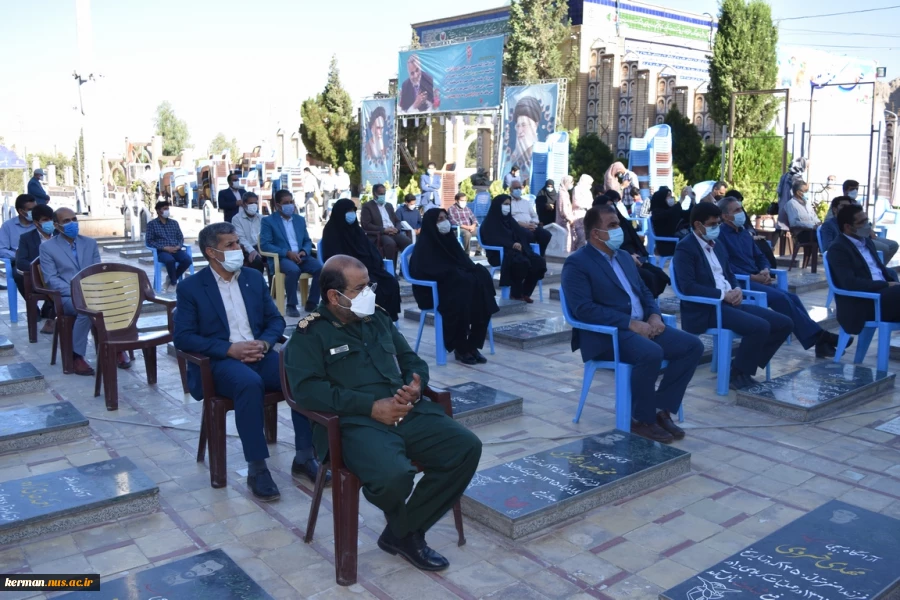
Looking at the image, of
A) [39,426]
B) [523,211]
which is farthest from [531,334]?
[523,211]

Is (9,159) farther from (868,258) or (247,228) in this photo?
(868,258)

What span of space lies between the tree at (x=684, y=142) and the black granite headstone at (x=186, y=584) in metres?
22.7

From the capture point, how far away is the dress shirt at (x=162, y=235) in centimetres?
991

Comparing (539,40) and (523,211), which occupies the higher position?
(539,40)

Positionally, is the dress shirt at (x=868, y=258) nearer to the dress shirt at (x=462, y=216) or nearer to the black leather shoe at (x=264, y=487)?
A: the black leather shoe at (x=264, y=487)

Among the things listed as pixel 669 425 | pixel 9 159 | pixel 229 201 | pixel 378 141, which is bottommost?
pixel 669 425

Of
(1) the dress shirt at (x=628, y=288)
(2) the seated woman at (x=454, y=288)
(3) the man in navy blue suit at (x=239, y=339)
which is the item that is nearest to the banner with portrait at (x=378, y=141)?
(2) the seated woman at (x=454, y=288)

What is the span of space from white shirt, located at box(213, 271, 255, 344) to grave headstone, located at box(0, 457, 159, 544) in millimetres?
853

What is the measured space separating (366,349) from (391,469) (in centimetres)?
58

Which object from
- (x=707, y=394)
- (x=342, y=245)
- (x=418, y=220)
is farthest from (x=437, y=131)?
(x=707, y=394)

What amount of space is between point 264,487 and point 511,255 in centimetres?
563

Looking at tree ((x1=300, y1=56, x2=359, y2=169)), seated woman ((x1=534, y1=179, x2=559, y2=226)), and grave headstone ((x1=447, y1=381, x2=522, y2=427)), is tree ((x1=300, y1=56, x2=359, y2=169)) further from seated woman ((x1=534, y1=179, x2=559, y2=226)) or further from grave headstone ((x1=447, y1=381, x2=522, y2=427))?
grave headstone ((x1=447, y1=381, x2=522, y2=427))

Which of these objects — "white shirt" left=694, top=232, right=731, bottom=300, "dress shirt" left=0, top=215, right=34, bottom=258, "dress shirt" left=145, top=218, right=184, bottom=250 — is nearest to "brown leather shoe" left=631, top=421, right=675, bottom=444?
"white shirt" left=694, top=232, right=731, bottom=300

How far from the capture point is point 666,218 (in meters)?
10.8
